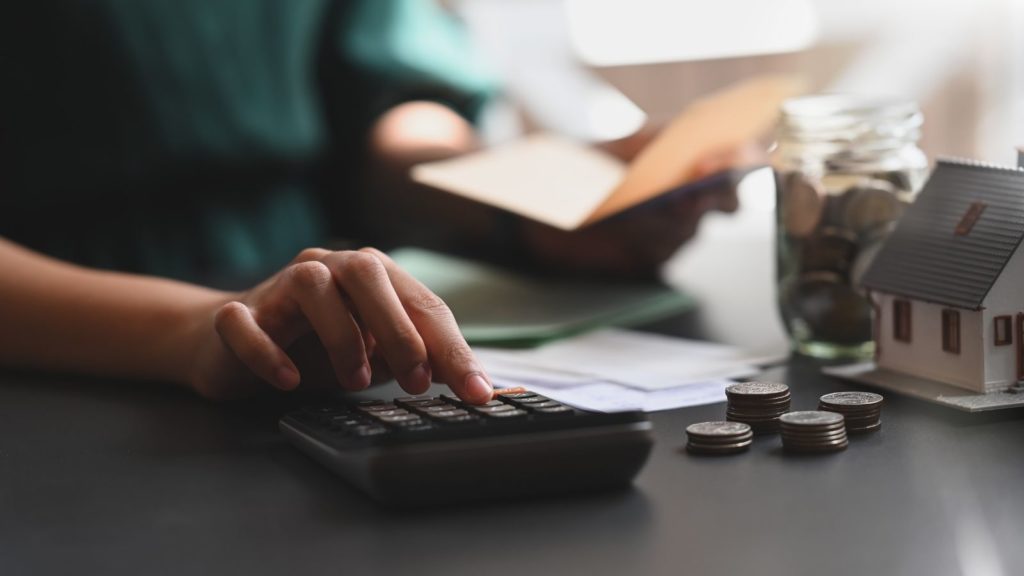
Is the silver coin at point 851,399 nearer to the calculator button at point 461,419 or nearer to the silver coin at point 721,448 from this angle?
the silver coin at point 721,448

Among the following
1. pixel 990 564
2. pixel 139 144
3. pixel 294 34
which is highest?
pixel 294 34

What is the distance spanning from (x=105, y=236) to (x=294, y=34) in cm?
36

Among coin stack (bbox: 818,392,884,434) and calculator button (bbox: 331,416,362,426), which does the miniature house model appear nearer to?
coin stack (bbox: 818,392,884,434)

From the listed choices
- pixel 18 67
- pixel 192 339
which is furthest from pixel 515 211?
pixel 18 67

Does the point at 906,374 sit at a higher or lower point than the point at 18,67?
lower

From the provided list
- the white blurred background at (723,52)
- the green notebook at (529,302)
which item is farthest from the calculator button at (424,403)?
the white blurred background at (723,52)

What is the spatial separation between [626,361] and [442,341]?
0.73ft

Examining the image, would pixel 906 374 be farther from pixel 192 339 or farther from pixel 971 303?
pixel 192 339

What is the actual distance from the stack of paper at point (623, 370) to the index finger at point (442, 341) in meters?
0.10

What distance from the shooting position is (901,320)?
729 millimetres

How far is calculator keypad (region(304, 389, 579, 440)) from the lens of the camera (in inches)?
21.2

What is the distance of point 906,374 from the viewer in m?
0.73

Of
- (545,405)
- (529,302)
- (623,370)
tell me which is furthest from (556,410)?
(529,302)

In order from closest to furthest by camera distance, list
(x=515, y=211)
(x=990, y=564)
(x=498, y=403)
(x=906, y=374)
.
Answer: (x=990, y=564)
(x=498, y=403)
(x=906, y=374)
(x=515, y=211)
